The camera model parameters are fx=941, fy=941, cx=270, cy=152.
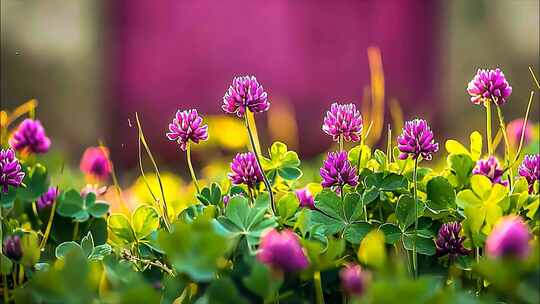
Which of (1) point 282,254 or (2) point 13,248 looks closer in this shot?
(1) point 282,254

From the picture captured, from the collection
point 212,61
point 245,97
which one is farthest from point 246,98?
point 212,61

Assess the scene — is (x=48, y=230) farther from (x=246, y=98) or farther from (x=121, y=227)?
(x=246, y=98)

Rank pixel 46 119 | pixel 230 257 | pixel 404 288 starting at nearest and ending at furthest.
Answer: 1. pixel 404 288
2. pixel 230 257
3. pixel 46 119

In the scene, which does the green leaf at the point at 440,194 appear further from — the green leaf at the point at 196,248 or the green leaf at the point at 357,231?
the green leaf at the point at 196,248

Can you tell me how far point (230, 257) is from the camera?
0.81m

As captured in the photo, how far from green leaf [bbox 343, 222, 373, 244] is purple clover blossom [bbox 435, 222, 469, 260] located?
0.23 feet

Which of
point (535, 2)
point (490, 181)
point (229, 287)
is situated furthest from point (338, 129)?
point (535, 2)

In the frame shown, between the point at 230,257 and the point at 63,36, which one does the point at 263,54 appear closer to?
the point at 63,36

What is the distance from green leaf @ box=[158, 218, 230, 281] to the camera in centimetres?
65

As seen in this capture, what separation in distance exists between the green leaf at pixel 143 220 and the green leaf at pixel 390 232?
24cm

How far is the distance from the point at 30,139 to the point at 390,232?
48 centimetres

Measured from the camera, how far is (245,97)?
87cm

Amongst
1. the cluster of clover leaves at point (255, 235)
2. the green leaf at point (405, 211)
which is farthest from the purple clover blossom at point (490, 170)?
the green leaf at point (405, 211)

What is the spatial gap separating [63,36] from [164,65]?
66cm
